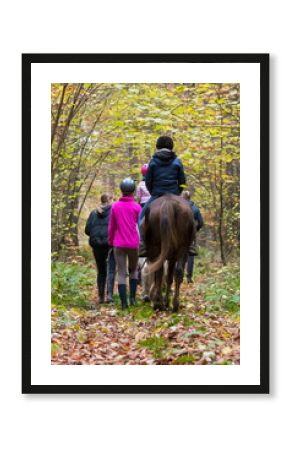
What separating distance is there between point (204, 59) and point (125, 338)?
3.44 m

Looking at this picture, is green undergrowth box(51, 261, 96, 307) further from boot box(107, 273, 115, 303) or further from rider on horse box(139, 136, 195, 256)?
rider on horse box(139, 136, 195, 256)

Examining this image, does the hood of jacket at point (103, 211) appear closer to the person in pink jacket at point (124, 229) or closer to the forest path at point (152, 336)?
the person in pink jacket at point (124, 229)

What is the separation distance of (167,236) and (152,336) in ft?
4.58

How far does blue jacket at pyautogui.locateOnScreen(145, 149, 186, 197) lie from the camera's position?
962 cm

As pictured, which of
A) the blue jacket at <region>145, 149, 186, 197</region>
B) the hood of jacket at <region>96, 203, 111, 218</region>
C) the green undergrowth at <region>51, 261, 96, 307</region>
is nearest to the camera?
the green undergrowth at <region>51, 261, 96, 307</region>

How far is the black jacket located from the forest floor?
1270 millimetres

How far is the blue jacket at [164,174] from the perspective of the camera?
9.62 metres

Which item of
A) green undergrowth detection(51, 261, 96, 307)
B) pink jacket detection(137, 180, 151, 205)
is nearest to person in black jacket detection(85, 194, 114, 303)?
green undergrowth detection(51, 261, 96, 307)

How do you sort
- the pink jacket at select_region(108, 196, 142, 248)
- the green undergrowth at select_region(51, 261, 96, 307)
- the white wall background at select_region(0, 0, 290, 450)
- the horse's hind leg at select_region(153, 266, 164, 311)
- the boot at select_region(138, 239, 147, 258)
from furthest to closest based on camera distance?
the pink jacket at select_region(108, 196, 142, 248)
the horse's hind leg at select_region(153, 266, 164, 311)
the boot at select_region(138, 239, 147, 258)
the green undergrowth at select_region(51, 261, 96, 307)
the white wall background at select_region(0, 0, 290, 450)

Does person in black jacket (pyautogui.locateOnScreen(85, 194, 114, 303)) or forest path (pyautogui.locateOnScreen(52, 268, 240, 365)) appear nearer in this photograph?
forest path (pyautogui.locateOnScreen(52, 268, 240, 365))
